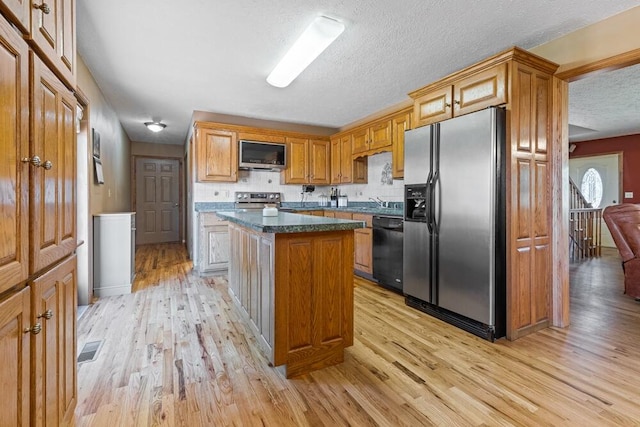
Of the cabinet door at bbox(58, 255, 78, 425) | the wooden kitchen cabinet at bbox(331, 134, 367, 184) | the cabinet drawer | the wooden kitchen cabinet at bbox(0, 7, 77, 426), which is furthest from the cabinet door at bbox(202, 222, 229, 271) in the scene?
the wooden kitchen cabinet at bbox(0, 7, 77, 426)

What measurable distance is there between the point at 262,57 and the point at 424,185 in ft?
6.38

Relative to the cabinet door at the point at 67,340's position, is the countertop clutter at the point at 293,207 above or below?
above

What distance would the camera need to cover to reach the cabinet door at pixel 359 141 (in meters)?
4.72

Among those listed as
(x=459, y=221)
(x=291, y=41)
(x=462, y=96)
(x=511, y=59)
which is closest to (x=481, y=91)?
(x=462, y=96)

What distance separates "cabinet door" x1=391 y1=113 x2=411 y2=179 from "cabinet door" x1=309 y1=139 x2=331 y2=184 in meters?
1.63

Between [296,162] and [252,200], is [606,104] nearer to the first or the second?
[296,162]

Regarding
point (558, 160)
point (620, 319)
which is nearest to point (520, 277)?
point (558, 160)

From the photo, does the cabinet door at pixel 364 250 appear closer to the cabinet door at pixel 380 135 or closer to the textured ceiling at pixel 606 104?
the cabinet door at pixel 380 135

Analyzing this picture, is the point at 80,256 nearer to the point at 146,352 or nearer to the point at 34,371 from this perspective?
the point at 146,352

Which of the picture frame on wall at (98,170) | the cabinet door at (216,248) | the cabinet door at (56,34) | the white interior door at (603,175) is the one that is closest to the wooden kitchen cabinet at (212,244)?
the cabinet door at (216,248)

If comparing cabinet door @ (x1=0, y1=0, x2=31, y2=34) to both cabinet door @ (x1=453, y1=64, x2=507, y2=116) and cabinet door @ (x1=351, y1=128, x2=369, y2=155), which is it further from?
cabinet door @ (x1=351, y1=128, x2=369, y2=155)

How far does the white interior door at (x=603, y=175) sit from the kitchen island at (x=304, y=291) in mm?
7498

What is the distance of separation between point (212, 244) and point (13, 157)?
149 inches

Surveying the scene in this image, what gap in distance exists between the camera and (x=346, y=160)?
205 inches
